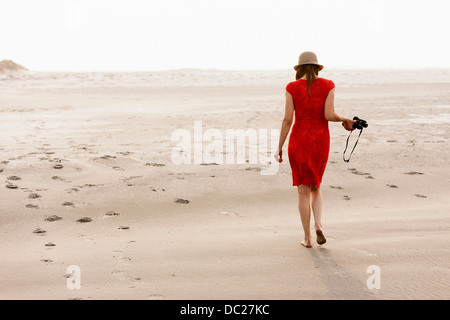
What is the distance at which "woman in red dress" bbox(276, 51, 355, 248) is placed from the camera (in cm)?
452

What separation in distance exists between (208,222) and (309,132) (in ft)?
5.65

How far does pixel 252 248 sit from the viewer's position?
4730 millimetres

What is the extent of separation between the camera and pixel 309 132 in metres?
4.60

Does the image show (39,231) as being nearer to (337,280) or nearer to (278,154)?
(278,154)

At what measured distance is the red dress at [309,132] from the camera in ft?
14.8

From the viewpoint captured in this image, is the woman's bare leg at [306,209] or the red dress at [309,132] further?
the woman's bare leg at [306,209]

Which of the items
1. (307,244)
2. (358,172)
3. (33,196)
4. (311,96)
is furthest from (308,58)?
(33,196)

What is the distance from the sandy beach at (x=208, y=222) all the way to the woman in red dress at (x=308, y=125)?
505 millimetres

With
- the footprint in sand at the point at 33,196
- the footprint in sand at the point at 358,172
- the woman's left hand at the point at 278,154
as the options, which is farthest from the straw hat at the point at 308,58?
the footprint in sand at the point at 33,196

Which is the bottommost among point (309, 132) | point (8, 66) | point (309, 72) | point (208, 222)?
point (208, 222)

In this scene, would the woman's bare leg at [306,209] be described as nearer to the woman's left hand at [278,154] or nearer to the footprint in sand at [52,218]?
the woman's left hand at [278,154]

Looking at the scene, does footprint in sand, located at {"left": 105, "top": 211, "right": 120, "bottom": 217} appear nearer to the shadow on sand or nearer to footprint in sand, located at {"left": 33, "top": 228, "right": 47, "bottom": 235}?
footprint in sand, located at {"left": 33, "top": 228, "right": 47, "bottom": 235}

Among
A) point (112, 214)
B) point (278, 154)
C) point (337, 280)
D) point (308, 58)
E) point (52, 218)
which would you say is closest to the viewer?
point (337, 280)
